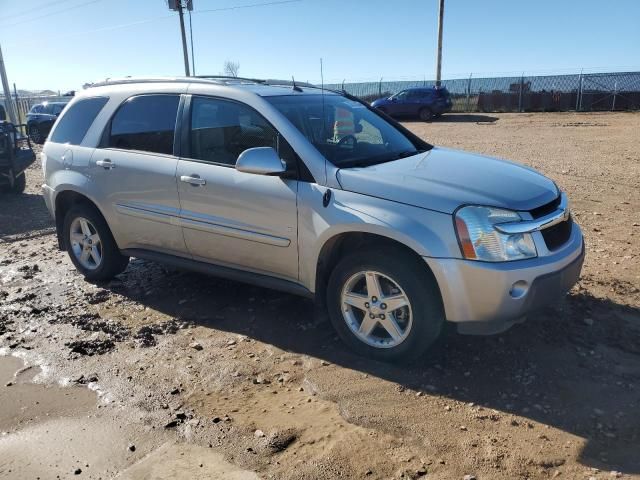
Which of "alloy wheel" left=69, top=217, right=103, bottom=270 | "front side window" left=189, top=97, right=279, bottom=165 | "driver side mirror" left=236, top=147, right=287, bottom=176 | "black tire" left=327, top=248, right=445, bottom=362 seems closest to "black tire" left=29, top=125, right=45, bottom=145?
"alloy wheel" left=69, top=217, right=103, bottom=270

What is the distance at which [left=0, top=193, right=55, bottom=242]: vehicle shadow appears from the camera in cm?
779

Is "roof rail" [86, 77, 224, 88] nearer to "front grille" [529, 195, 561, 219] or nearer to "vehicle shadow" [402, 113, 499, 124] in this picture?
"front grille" [529, 195, 561, 219]

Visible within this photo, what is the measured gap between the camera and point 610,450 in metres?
2.83

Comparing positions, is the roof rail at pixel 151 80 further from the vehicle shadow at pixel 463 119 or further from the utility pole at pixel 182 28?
the vehicle shadow at pixel 463 119

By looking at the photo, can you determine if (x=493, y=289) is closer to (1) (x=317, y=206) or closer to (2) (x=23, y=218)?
(1) (x=317, y=206)

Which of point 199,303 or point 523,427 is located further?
point 199,303

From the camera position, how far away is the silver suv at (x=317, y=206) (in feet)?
11.0

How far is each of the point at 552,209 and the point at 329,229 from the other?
1466 millimetres

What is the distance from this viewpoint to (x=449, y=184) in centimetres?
357

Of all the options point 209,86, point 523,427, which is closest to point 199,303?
point 209,86

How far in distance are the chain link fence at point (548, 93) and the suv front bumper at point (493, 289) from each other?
2500 cm

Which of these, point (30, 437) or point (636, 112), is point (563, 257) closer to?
point (30, 437)

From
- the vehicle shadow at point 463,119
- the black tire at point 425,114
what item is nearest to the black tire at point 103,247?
the vehicle shadow at point 463,119

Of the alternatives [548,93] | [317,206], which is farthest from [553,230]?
[548,93]
